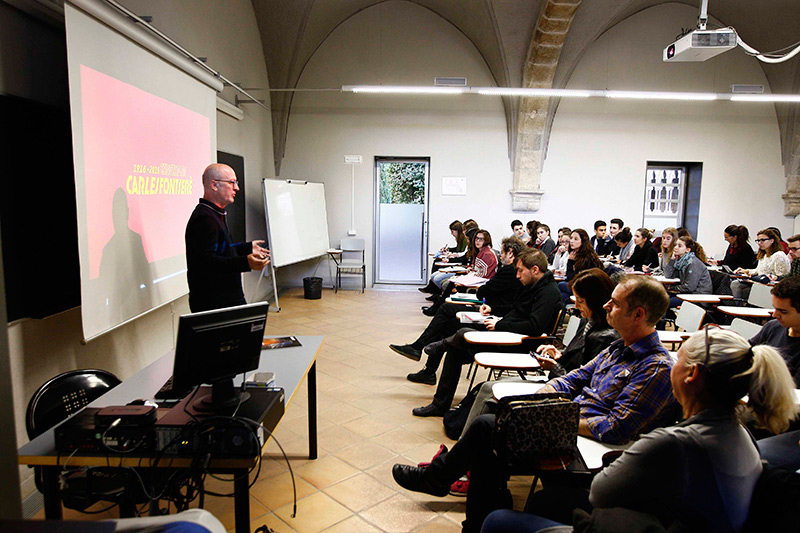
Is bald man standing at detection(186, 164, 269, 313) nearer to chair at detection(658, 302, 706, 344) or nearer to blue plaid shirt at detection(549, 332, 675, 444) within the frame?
blue plaid shirt at detection(549, 332, 675, 444)

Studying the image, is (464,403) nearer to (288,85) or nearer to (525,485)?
(525,485)

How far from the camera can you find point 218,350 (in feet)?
6.83

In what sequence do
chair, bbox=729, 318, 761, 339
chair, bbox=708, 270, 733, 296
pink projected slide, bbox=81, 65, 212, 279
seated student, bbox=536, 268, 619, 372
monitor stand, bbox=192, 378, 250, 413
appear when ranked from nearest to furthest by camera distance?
monitor stand, bbox=192, 378, 250, 413
seated student, bbox=536, 268, 619, 372
pink projected slide, bbox=81, 65, 212, 279
chair, bbox=729, 318, 761, 339
chair, bbox=708, 270, 733, 296

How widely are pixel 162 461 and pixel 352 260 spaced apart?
29.7 ft

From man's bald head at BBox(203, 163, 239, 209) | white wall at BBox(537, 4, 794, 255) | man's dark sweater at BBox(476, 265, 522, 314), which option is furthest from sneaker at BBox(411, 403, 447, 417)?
white wall at BBox(537, 4, 794, 255)

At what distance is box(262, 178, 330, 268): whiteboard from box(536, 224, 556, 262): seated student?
403 cm

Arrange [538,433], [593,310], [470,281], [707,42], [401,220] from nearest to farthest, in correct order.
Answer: [538,433] < [593,310] < [707,42] < [470,281] < [401,220]

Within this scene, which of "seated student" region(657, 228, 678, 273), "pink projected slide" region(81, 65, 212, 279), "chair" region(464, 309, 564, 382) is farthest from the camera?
"seated student" region(657, 228, 678, 273)

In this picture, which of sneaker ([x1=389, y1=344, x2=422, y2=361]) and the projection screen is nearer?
the projection screen

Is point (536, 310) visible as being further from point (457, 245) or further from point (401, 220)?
point (401, 220)

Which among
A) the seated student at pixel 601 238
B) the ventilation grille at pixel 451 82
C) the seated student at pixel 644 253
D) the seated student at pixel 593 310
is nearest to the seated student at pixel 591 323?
the seated student at pixel 593 310

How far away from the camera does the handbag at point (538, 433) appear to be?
2.06 metres

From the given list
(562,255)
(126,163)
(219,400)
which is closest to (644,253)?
(562,255)

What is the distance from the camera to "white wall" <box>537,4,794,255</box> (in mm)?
10578
